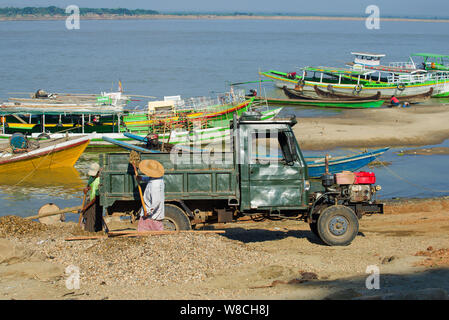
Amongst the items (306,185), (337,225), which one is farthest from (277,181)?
(337,225)

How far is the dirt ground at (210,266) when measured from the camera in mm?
8617

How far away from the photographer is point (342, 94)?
45000 mm

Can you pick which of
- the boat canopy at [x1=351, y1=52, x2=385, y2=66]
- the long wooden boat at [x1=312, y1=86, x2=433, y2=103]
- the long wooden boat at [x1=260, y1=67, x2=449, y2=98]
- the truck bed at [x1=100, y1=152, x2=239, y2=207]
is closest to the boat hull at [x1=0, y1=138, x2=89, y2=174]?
the truck bed at [x1=100, y1=152, x2=239, y2=207]

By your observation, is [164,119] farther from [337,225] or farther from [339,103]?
[337,225]

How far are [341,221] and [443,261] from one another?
2149 millimetres

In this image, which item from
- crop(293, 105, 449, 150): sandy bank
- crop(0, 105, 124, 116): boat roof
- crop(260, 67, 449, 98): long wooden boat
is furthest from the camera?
crop(260, 67, 449, 98): long wooden boat

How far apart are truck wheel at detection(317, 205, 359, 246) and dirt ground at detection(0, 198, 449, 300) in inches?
8.4

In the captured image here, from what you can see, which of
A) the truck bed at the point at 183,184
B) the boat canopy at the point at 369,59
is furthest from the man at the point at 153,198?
the boat canopy at the point at 369,59

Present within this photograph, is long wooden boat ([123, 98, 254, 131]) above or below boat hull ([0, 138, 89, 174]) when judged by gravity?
above

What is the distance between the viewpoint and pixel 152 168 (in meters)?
10.8

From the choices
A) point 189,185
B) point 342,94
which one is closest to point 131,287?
point 189,185

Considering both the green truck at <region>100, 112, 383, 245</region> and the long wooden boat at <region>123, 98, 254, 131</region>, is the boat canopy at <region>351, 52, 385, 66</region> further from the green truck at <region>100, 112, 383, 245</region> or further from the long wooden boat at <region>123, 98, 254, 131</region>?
the green truck at <region>100, 112, 383, 245</region>

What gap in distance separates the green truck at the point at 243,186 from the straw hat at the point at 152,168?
0.53 m

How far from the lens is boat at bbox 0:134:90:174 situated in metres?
23.3
